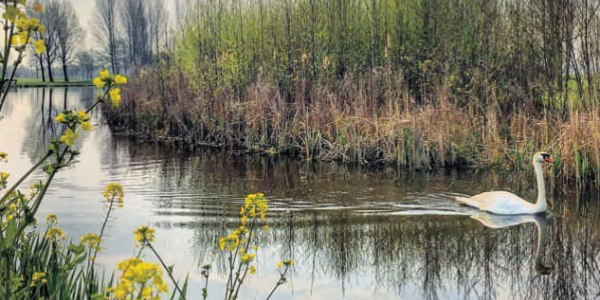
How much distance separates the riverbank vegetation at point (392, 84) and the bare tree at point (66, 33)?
52087mm

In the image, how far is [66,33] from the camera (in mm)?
68750

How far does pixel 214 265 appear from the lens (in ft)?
22.4

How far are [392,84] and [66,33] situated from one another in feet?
198

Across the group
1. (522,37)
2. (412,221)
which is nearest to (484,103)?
(522,37)

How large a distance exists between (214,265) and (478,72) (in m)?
8.96

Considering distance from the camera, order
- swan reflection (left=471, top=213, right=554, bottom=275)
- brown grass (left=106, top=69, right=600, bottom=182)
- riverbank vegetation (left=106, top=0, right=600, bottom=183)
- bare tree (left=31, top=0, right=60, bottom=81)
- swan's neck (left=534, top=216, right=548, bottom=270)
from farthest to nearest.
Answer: bare tree (left=31, top=0, right=60, bottom=81), riverbank vegetation (left=106, top=0, right=600, bottom=183), brown grass (left=106, top=69, right=600, bottom=182), swan reflection (left=471, top=213, right=554, bottom=275), swan's neck (left=534, top=216, right=548, bottom=270)

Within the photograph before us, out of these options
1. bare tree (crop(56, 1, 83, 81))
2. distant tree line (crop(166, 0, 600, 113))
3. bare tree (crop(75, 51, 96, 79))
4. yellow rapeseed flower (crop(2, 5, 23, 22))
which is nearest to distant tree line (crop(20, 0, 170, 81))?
bare tree (crop(56, 1, 83, 81))

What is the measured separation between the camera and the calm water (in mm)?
6250

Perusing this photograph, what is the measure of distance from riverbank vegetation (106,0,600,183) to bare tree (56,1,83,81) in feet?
171

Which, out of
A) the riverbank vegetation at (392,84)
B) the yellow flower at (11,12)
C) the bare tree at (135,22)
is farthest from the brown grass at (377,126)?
the bare tree at (135,22)

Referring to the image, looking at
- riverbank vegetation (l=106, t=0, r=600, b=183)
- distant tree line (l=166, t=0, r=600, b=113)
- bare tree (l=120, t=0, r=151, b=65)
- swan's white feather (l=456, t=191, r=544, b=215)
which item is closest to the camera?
swan's white feather (l=456, t=191, r=544, b=215)

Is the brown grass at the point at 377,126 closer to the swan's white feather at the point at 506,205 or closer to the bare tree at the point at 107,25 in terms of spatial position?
the swan's white feather at the point at 506,205

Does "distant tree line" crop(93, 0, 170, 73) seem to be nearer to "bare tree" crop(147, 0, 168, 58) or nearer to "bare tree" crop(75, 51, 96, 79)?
"bare tree" crop(147, 0, 168, 58)

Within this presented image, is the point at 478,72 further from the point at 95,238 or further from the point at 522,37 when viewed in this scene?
the point at 95,238
